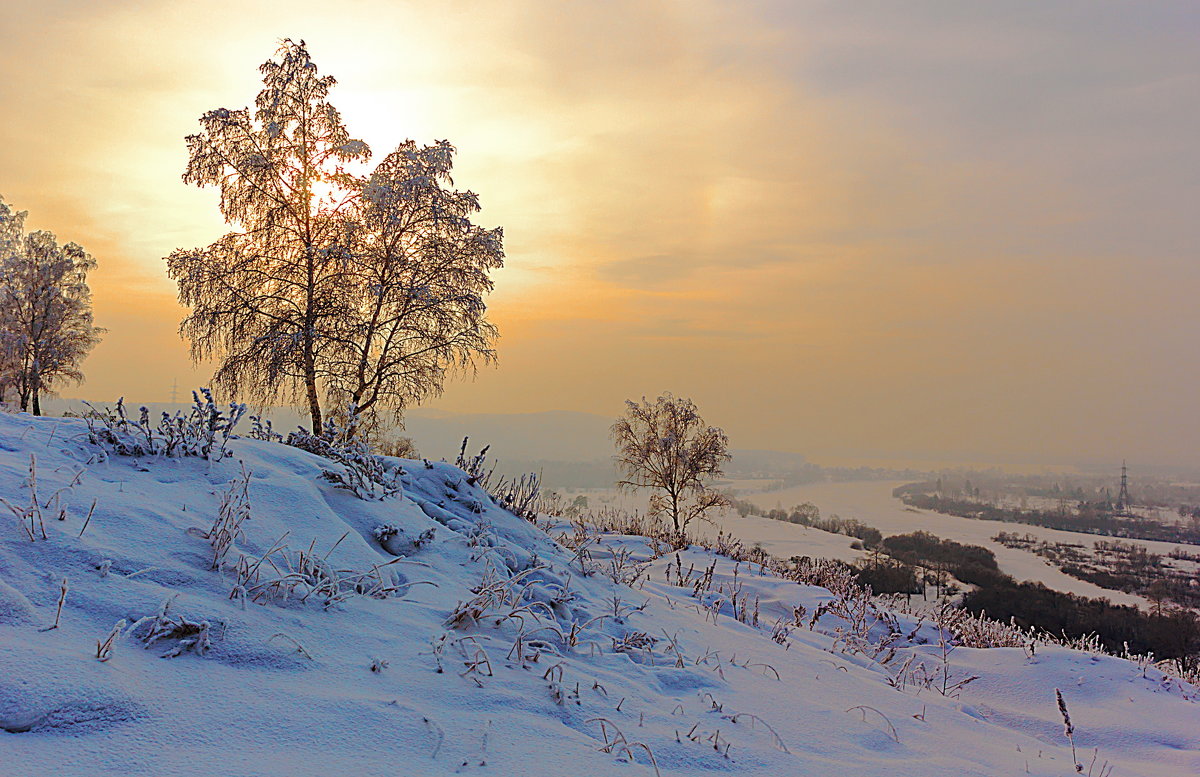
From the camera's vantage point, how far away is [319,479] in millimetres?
4789

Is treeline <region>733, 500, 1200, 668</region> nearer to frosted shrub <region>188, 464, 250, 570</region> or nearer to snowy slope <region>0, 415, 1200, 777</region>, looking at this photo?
snowy slope <region>0, 415, 1200, 777</region>

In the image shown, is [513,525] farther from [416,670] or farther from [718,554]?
[718,554]

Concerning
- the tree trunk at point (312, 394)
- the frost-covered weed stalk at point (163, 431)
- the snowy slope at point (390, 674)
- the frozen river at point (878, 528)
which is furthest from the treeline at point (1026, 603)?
the tree trunk at point (312, 394)

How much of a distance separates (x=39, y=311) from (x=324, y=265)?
1872 centimetres

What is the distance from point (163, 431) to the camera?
4.24 m

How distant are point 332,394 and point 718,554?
42.4ft

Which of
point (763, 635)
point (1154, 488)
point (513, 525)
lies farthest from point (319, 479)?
point (1154, 488)

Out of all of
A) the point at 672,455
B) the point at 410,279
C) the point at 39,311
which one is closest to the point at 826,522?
the point at 672,455

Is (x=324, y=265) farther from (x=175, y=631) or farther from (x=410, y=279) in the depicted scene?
(x=175, y=631)

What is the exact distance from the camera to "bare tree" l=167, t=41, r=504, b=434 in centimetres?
1877

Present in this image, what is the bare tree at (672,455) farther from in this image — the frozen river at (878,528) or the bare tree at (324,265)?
the bare tree at (324,265)

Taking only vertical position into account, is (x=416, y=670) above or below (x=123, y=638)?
below

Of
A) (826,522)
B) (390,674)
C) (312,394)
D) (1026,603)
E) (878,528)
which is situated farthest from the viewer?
(826,522)

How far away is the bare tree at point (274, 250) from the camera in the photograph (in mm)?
18641
